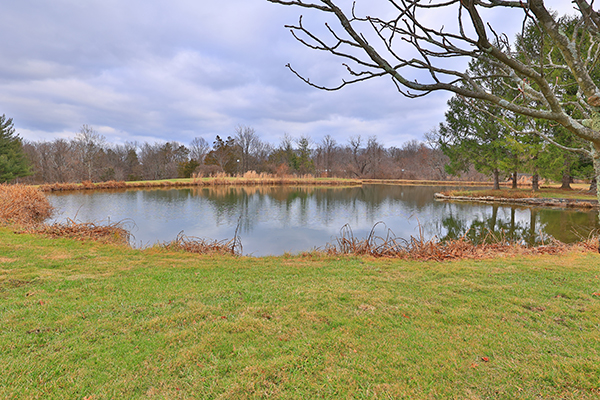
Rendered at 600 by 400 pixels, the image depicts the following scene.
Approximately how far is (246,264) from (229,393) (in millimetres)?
3671

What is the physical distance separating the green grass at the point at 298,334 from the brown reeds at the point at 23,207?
764 centimetres

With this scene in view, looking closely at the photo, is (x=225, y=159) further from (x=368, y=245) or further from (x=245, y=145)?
(x=368, y=245)

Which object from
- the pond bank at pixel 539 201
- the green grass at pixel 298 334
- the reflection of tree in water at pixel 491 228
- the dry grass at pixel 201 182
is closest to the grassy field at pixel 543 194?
the pond bank at pixel 539 201

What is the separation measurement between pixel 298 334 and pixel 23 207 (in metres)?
14.3

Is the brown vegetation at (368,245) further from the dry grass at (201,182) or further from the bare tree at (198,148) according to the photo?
the bare tree at (198,148)

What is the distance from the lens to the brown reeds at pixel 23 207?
10.00 meters

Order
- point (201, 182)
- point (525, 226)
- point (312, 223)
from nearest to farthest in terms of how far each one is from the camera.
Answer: point (525, 226) < point (312, 223) < point (201, 182)

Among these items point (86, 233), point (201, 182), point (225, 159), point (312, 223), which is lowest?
point (312, 223)

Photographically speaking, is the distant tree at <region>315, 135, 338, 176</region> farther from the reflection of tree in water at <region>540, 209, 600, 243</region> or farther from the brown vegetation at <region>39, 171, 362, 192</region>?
the reflection of tree in water at <region>540, 209, 600, 243</region>

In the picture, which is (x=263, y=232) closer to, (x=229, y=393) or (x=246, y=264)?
(x=246, y=264)

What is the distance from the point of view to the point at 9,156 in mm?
22641

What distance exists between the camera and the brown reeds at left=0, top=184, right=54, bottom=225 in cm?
1000

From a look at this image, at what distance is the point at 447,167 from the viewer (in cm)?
2377

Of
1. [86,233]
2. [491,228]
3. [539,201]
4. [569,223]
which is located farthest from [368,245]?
[539,201]
